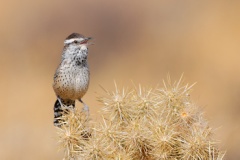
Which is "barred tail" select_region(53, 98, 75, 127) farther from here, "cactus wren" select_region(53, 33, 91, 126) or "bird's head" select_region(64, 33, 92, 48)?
"bird's head" select_region(64, 33, 92, 48)

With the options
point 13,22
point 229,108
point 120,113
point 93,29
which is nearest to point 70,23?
point 93,29

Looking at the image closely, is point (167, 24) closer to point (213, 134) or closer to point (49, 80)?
point (49, 80)

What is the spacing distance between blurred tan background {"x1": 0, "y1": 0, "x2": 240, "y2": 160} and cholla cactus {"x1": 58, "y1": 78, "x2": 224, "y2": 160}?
671cm

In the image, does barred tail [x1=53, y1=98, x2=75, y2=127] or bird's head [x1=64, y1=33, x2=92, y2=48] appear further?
bird's head [x1=64, y1=33, x2=92, y2=48]

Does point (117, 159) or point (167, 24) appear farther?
point (167, 24)

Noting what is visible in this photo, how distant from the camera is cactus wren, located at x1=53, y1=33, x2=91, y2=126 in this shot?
5359 millimetres

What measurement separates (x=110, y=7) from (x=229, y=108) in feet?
11.1

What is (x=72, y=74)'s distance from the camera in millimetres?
5512

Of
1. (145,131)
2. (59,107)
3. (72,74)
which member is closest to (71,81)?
(72,74)

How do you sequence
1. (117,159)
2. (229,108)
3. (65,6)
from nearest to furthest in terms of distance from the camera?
(117,159), (229,108), (65,6)

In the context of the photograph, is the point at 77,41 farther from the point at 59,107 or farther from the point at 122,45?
the point at 122,45

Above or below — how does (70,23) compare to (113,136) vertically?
above

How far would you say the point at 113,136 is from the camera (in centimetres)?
400

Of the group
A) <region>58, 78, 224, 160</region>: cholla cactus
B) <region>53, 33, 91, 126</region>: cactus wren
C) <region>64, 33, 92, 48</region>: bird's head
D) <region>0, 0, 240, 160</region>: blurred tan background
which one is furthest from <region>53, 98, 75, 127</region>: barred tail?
<region>0, 0, 240, 160</region>: blurred tan background
